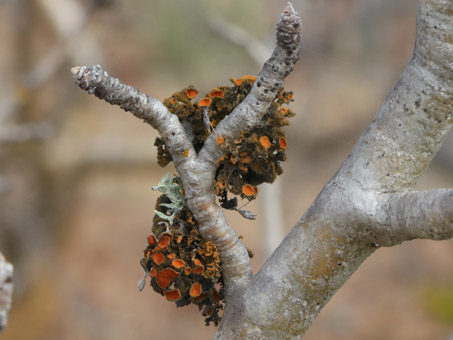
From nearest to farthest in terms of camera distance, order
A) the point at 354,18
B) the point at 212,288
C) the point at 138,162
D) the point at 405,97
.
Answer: the point at 405,97 < the point at 212,288 < the point at 138,162 < the point at 354,18

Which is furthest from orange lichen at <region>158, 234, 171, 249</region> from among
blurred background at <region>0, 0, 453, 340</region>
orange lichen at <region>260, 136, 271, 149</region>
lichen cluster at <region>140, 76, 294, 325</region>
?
blurred background at <region>0, 0, 453, 340</region>

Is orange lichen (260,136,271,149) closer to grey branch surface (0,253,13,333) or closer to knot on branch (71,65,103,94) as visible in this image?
knot on branch (71,65,103,94)

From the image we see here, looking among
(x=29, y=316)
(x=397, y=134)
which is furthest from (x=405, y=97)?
(x=29, y=316)

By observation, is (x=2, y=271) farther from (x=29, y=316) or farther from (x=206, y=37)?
(x=206, y=37)

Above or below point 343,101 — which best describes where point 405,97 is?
below

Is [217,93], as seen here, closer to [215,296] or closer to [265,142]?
[265,142]

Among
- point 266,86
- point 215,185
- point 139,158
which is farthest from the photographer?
point 139,158

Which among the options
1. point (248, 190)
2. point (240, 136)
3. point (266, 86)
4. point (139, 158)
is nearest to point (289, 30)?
point (266, 86)
